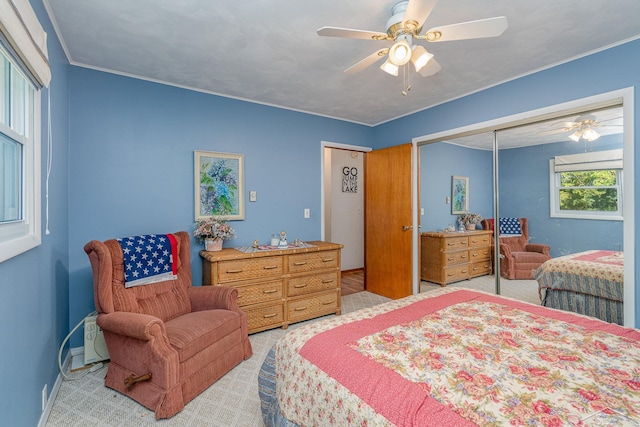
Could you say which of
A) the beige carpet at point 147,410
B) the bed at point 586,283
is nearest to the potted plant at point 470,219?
the bed at point 586,283

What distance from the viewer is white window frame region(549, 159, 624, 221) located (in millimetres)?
2320

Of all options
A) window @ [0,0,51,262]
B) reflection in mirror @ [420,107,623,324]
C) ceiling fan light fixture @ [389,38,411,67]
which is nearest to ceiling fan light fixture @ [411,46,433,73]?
ceiling fan light fixture @ [389,38,411,67]

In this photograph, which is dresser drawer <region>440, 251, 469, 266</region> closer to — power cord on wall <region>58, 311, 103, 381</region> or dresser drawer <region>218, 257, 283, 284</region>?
dresser drawer <region>218, 257, 283, 284</region>

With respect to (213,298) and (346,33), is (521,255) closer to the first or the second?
(346,33)

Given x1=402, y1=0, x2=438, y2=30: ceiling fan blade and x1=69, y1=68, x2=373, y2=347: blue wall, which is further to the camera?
x1=69, y1=68, x2=373, y2=347: blue wall

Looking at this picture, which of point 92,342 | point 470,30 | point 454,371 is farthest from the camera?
point 92,342

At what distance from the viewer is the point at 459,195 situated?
348cm

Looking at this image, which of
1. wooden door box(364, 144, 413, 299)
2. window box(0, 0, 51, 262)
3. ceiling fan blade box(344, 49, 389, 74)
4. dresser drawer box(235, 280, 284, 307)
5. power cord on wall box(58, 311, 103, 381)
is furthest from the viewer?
wooden door box(364, 144, 413, 299)

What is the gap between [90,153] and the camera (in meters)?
2.63

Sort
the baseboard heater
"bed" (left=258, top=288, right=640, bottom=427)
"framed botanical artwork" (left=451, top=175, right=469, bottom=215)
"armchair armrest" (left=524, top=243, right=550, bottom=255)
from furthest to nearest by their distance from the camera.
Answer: "framed botanical artwork" (left=451, top=175, right=469, bottom=215) < "armchair armrest" (left=524, top=243, right=550, bottom=255) < the baseboard heater < "bed" (left=258, top=288, right=640, bottom=427)

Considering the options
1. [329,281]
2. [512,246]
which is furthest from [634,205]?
[329,281]

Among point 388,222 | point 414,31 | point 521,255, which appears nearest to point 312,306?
point 388,222

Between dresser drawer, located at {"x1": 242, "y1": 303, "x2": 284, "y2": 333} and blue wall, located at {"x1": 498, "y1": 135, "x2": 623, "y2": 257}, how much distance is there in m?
2.55

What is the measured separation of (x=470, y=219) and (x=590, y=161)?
1.15m
